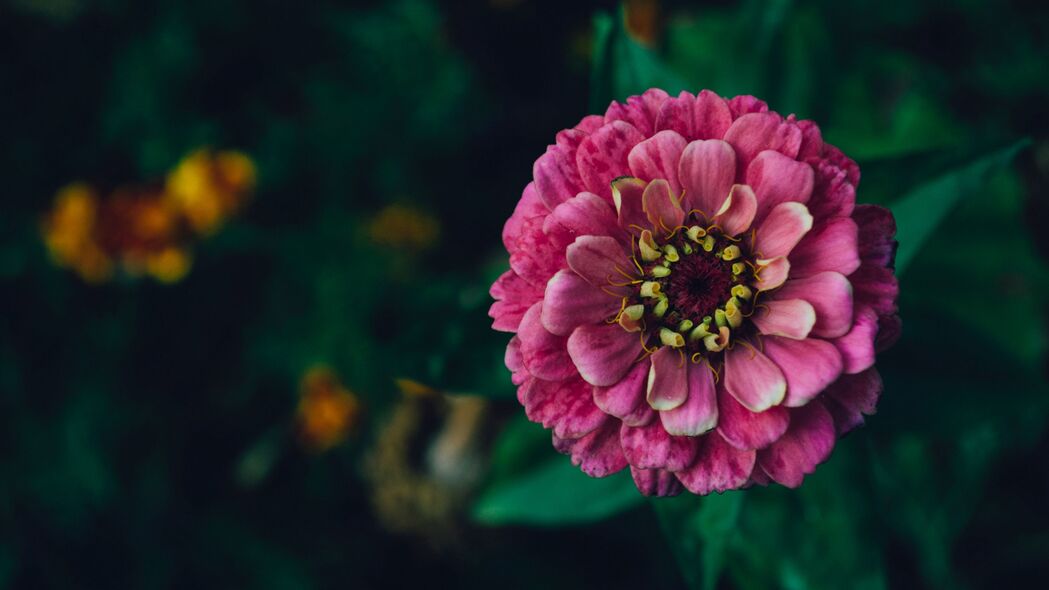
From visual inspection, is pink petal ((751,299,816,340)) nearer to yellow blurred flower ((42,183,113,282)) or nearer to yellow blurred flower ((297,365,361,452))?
yellow blurred flower ((297,365,361,452))

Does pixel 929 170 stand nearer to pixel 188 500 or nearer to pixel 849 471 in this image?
pixel 849 471

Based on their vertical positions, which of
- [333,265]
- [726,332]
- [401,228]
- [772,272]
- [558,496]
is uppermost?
[772,272]

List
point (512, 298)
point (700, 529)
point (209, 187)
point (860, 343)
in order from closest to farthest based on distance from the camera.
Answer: point (860, 343), point (512, 298), point (700, 529), point (209, 187)

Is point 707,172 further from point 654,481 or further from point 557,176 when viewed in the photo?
point 654,481

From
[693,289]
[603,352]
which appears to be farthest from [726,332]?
[603,352]

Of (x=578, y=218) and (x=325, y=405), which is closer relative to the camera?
(x=578, y=218)

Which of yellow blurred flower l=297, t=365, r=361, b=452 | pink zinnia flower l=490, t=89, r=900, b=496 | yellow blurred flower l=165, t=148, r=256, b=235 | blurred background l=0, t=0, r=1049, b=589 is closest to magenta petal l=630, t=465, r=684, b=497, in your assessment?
pink zinnia flower l=490, t=89, r=900, b=496
